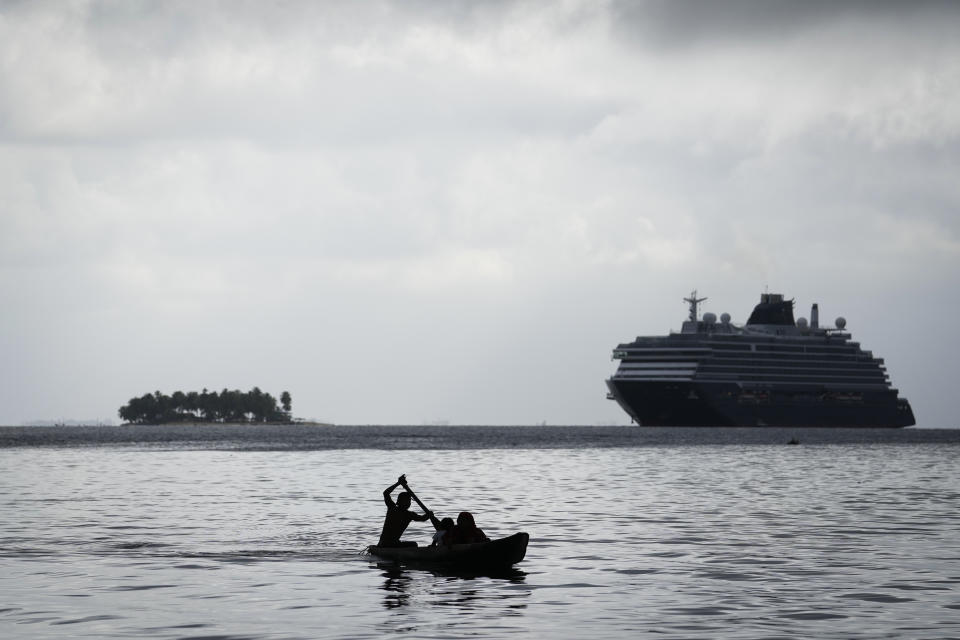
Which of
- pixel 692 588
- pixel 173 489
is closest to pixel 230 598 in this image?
pixel 692 588

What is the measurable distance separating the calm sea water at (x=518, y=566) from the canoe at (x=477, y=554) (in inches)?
17.0

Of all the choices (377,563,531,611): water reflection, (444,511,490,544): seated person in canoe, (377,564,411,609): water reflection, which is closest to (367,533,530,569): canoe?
(377,563,531,611): water reflection

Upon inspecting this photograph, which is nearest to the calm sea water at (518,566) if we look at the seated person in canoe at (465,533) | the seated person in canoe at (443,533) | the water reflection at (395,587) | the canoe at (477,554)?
the water reflection at (395,587)

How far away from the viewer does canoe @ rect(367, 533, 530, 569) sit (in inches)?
1133

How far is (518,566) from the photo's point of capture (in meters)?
30.0

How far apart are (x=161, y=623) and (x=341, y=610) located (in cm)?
339

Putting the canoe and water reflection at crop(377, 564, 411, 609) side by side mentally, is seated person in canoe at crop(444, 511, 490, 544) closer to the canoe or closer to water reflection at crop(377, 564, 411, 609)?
the canoe

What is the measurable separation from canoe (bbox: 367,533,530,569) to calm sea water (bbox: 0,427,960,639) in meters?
0.43

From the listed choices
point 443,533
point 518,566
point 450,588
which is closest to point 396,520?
point 443,533

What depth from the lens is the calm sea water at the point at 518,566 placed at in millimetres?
21891

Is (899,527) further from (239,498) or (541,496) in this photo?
(239,498)

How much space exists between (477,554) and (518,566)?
1335 mm

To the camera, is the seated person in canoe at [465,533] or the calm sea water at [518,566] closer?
the calm sea water at [518,566]

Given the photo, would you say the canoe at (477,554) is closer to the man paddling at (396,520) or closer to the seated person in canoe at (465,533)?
the seated person in canoe at (465,533)
